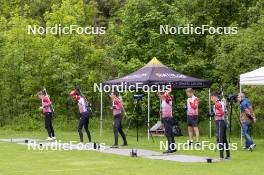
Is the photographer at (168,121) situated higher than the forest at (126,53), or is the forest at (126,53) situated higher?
the forest at (126,53)

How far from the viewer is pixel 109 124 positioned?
31.4 metres

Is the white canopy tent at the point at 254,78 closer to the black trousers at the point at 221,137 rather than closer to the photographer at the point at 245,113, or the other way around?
the photographer at the point at 245,113

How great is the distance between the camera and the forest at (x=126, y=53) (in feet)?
91.9

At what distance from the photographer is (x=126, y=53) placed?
29.4 metres

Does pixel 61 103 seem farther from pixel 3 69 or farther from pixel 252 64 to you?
pixel 252 64

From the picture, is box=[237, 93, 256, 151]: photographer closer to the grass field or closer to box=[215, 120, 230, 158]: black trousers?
the grass field

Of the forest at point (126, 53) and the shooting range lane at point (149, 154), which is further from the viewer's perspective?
the forest at point (126, 53)

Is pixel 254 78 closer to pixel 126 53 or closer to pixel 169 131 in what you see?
pixel 169 131

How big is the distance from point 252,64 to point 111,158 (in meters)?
12.5

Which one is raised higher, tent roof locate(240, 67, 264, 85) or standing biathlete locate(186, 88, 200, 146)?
tent roof locate(240, 67, 264, 85)

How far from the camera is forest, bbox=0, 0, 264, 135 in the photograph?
2802cm

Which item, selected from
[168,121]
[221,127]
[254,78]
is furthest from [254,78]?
[221,127]

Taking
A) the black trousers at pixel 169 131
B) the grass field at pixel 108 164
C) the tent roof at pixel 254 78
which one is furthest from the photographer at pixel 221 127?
the tent roof at pixel 254 78

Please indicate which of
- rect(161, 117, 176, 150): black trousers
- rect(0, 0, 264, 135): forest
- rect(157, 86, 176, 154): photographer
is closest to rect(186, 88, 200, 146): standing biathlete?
rect(157, 86, 176, 154): photographer
